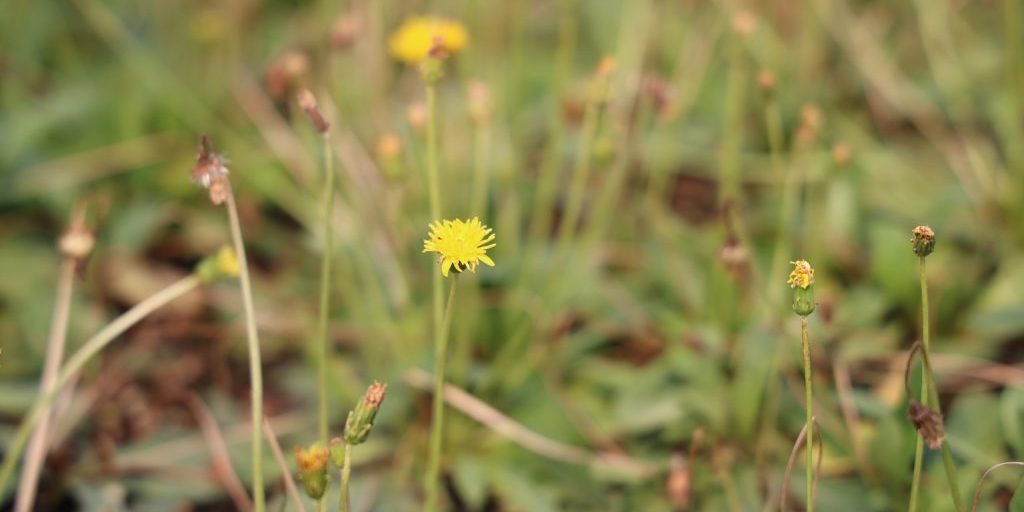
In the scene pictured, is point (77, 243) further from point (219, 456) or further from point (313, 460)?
point (313, 460)

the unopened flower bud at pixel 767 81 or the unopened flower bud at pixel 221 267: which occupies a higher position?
the unopened flower bud at pixel 767 81

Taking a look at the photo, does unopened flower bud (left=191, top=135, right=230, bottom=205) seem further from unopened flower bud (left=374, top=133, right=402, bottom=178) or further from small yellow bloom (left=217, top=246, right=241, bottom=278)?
unopened flower bud (left=374, top=133, right=402, bottom=178)

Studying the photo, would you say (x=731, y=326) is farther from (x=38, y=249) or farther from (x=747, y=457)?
(x=38, y=249)

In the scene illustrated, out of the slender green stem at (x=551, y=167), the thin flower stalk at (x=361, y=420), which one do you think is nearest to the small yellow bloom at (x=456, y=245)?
the thin flower stalk at (x=361, y=420)

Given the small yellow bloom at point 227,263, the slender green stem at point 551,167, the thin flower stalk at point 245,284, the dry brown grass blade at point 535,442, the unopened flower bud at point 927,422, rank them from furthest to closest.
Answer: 1. the slender green stem at point 551,167
2. the dry brown grass blade at point 535,442
3. the small yellow bloom at point 227,263
4. the thin flower stalk at point 245,284
5. the unopened flower bud at point 927,422

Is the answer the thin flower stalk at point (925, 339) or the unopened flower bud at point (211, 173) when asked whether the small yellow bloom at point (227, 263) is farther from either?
the thin flower stalk at point (925, 339)

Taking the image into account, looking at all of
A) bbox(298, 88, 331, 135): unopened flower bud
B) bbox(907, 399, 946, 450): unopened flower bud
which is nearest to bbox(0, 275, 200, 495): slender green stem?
bbox(298, 88, 331, 135): unopened flower bud
